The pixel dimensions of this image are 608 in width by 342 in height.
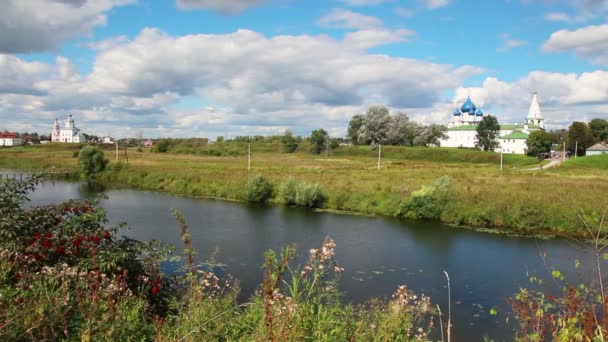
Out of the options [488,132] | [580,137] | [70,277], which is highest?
[488,132]

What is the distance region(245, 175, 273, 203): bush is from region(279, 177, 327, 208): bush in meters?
1.57

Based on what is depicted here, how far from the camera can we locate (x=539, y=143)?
289 ft

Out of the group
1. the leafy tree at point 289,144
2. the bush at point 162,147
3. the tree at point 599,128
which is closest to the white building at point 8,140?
the bush at point 162,147

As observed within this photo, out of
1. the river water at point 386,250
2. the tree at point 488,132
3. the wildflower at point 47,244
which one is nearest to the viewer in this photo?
the wildflower at point 47,244

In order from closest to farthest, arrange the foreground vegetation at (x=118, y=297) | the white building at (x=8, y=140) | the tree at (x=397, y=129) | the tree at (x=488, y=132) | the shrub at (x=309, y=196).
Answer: the foreground vegetation at (x=118, y=297)
the shrub at (x=309, y=196)
the tree at (x=488, y=132)
the tree at (x=397, y=129)
the white building at (x=8, y=140)

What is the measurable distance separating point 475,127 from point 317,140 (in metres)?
42.8

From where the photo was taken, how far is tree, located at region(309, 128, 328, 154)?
110562mm

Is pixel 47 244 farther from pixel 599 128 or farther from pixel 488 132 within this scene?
pixel 599 128

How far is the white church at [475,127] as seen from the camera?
11012cm

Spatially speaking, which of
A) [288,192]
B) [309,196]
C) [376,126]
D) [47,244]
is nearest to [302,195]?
[309,196]

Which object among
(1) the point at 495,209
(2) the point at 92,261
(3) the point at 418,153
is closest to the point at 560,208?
(1) the point at 495,209

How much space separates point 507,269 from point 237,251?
10.6m

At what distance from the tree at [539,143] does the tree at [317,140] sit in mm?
44269

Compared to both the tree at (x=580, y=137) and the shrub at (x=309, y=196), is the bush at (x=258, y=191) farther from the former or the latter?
the tree at (x=580, y=137)
